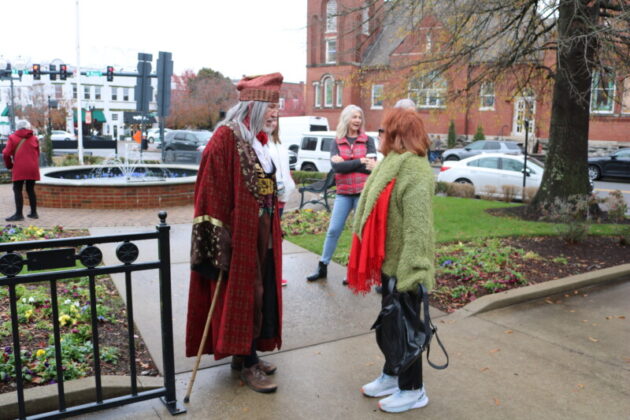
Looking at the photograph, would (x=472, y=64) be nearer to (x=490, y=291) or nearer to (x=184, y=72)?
(x=490, y=291)

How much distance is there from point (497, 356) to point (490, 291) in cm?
156

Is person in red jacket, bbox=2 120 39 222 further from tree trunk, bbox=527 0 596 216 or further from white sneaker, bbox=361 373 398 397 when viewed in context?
tree trunk, bbox=527 0 596 216

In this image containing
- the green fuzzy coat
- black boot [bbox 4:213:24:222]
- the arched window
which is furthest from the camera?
the arched window

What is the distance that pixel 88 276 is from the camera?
3031 mm

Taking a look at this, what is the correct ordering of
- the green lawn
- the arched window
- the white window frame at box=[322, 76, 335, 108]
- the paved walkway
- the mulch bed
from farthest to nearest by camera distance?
the white window frame at box=[322, 76, 335, 108]
the arched window
the green lawn
the mulch bed
the paved walkway

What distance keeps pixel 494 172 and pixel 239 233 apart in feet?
44.5

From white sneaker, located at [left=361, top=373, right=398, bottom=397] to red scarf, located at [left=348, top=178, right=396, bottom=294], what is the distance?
0.62 metres

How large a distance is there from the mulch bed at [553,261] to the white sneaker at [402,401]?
1.95 metres

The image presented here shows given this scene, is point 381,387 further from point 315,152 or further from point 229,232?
point 315,152

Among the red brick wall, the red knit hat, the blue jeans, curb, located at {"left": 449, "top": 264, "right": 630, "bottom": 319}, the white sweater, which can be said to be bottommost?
curb, located at {"left": 449, "top": 264, "right": 630, "bottom": 319}

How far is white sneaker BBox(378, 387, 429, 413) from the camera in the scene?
3328mm

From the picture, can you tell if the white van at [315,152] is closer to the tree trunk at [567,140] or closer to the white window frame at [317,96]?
the tree trunk at [567,140]

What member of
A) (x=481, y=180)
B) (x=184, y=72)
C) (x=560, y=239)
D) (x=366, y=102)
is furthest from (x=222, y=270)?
(x=184, y=72)

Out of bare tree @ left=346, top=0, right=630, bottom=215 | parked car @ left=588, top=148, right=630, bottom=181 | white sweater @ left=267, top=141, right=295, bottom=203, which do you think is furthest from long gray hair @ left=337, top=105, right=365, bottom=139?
parked car @ left=588, top=148, right=630, bottom=181
